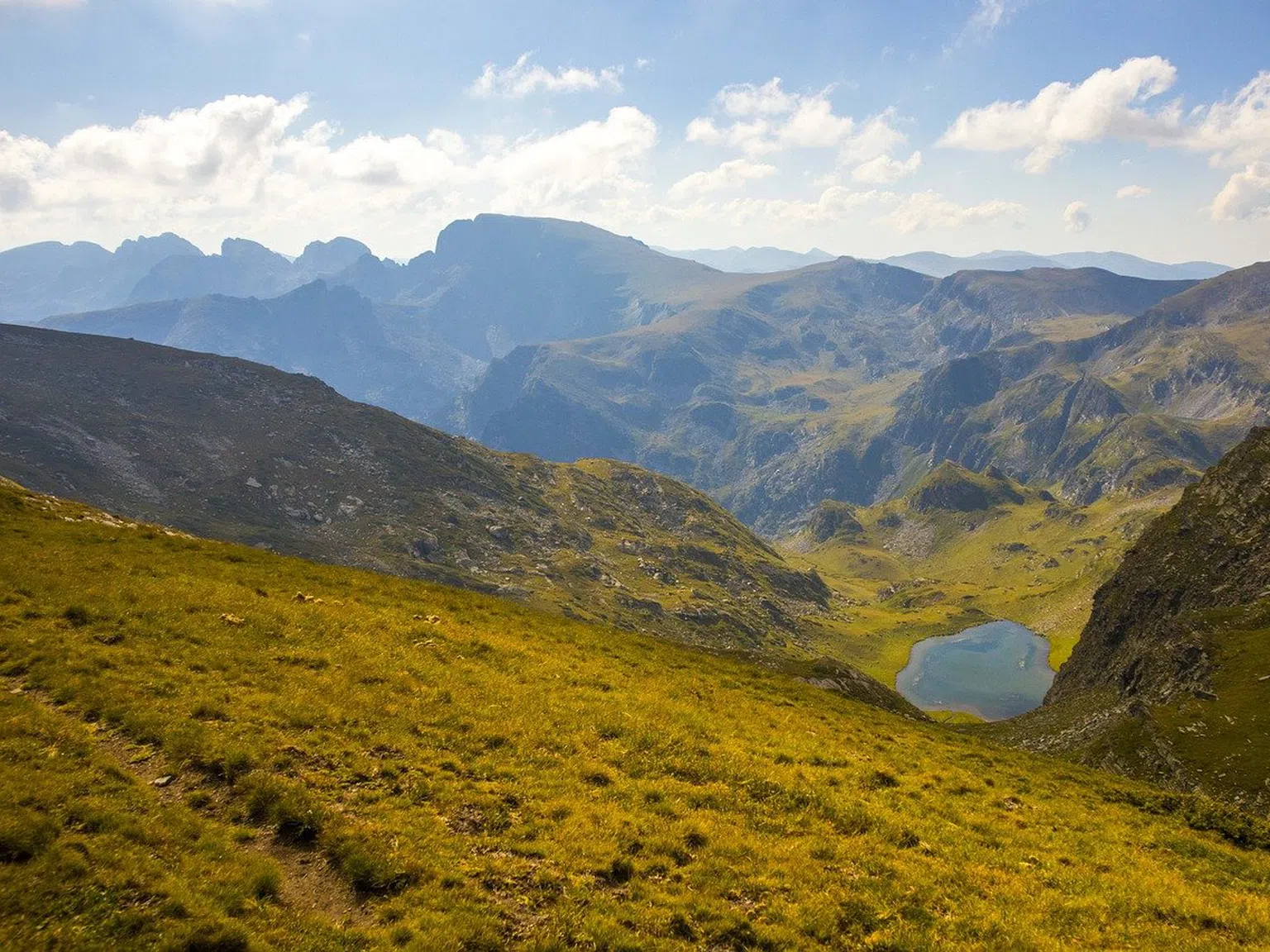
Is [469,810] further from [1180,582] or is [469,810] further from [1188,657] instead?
[1180,582]

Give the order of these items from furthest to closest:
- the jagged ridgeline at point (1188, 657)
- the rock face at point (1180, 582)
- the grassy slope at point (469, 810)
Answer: the rock face at point (1180, 582) → the jagged ridgeline at point (1188, 657) → the grassy slope at point (469, 810)

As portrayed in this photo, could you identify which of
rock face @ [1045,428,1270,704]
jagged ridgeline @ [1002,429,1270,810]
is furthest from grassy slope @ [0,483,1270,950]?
rock face @ [1045,428,1270,704]

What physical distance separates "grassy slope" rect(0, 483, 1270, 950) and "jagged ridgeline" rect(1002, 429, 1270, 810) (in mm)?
38384

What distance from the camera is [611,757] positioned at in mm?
25500

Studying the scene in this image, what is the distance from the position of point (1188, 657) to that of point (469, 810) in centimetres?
10449

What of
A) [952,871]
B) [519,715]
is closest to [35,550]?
[519,715]

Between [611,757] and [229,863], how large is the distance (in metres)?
12.9

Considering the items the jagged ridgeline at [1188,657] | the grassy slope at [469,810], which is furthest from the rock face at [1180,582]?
the grassy slope at [469,810]

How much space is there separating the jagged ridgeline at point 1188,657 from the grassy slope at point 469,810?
A: 3838 centimetres

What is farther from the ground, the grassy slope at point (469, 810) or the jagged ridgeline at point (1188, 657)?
the grassy slope at point (469, 810)

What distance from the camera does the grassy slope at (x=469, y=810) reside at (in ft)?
51.0

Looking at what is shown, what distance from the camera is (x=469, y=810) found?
2066cm

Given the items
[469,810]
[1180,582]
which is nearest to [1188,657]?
[1180,582]

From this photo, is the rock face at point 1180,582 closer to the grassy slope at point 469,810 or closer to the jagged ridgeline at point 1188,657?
the jagged ridgeline at point 1188,657
